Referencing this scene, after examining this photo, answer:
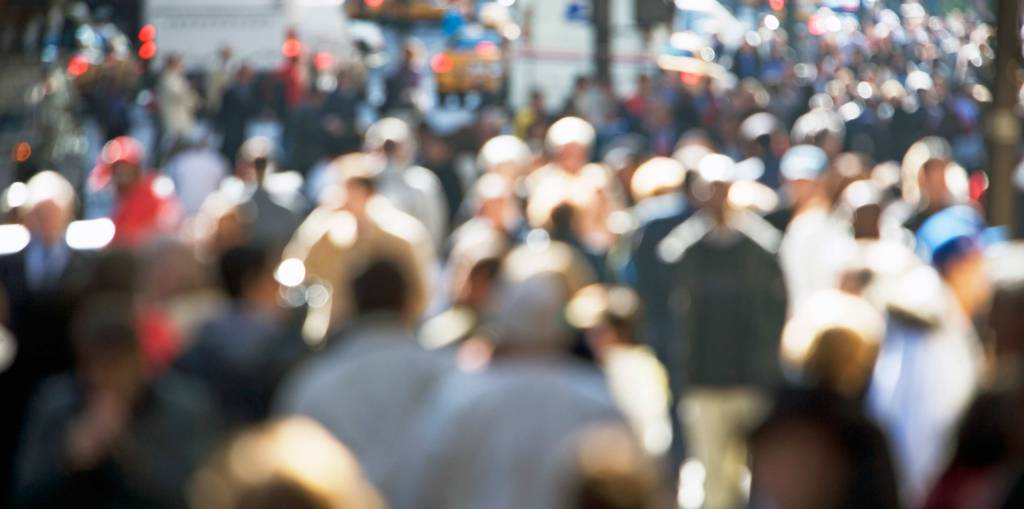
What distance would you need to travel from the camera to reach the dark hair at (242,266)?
8086 mm

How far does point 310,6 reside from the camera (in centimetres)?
3528

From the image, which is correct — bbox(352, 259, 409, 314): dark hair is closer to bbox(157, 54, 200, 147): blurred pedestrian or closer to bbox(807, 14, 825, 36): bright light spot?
bbox(157, 54, 200, 147): blurred pedestrian

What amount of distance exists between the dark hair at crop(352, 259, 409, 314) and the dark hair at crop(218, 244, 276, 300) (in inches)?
35.1

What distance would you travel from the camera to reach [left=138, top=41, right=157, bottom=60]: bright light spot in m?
34.1

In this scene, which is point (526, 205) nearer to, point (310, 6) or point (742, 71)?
point (310, 6)

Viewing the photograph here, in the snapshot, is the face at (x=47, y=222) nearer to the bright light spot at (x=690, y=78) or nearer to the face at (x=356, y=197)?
the face at (x=356, y=197)

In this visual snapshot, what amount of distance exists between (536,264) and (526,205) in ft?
22.5

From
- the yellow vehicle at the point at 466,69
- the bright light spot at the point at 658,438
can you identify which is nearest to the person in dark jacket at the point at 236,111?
the yellow vehicle at the point at 466,69

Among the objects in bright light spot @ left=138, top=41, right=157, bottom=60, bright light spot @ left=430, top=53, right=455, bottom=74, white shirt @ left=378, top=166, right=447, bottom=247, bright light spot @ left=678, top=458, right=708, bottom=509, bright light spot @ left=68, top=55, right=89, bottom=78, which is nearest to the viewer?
bright light spot @ left=678, top=458, right=708, bottom=509

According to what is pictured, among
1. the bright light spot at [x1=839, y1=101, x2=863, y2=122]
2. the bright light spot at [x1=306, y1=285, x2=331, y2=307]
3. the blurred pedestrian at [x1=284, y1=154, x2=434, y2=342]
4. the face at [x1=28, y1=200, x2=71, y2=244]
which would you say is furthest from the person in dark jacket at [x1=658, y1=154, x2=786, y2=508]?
the bright light spot at [x1=839, y1=101, x2=863, y2=122]

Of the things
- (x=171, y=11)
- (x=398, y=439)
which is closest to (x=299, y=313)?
(x=398, y=439)

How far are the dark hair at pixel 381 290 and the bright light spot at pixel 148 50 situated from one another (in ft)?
89.3

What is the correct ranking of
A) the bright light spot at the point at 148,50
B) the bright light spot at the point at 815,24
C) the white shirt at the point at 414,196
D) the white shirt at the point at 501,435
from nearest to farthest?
the white shirt at the point at 501,435 → the white shirt at the point at 414,196 → the bright light spot at the point at 148,50 → the bright light spot at the point at 815,24

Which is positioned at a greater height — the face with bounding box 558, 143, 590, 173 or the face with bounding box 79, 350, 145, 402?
the face with bounding box 79, 350, 145, 402
